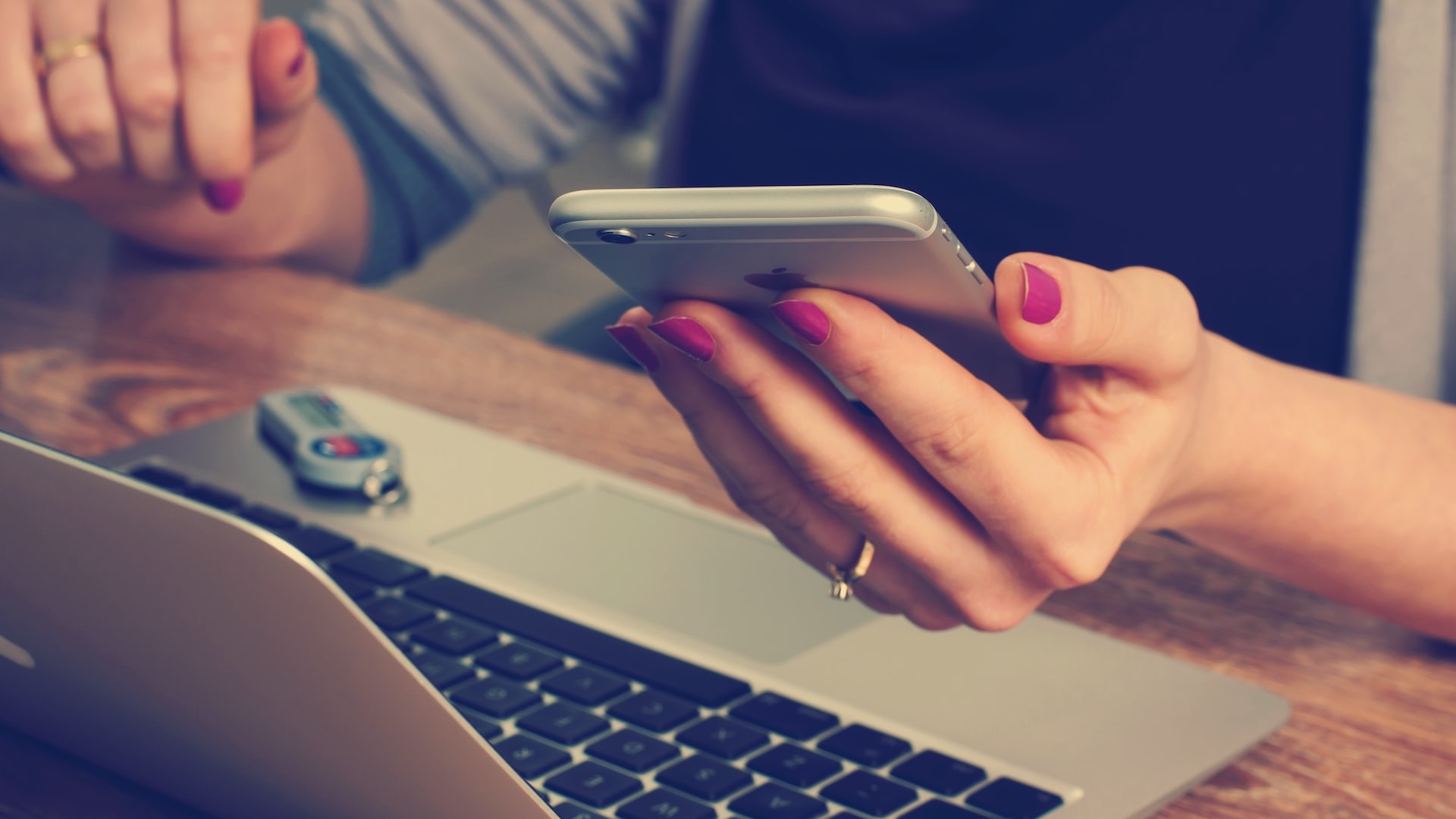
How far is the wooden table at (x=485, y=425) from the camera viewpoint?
40 cm

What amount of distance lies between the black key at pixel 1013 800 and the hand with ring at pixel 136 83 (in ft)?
1.59

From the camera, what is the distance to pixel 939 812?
0.34 m

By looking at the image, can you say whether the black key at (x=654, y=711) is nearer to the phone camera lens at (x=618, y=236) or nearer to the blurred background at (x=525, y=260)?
the phone camera lens at (x=618, y=236)

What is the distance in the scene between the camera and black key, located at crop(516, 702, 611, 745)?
36 centimetres

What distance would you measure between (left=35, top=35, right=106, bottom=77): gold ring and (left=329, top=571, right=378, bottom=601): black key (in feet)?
1.13

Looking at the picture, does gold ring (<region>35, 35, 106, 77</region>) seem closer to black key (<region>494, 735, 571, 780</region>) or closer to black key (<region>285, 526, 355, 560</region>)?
black key (<region>285, 526, 355, 560</region>)

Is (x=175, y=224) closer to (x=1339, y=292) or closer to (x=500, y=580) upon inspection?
(x=500, y=580)

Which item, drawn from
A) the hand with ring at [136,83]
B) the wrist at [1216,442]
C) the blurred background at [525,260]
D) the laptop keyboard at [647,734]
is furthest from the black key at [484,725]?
the blurred background at [525,260]

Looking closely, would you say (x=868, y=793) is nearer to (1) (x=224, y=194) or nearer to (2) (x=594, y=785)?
(2) (x=594, y=785)

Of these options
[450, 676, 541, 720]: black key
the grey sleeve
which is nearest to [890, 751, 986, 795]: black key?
[450, 676, 541, 720]: black key

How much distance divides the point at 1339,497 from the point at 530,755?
0.30 m

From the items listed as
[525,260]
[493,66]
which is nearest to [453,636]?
[493,66]

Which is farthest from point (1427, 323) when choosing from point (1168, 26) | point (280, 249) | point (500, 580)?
point (280, 249)

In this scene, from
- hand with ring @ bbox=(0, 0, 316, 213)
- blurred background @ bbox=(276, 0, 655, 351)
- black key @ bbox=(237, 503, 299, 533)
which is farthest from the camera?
blurred background @ bbox=(276, 0, 655, 351)
